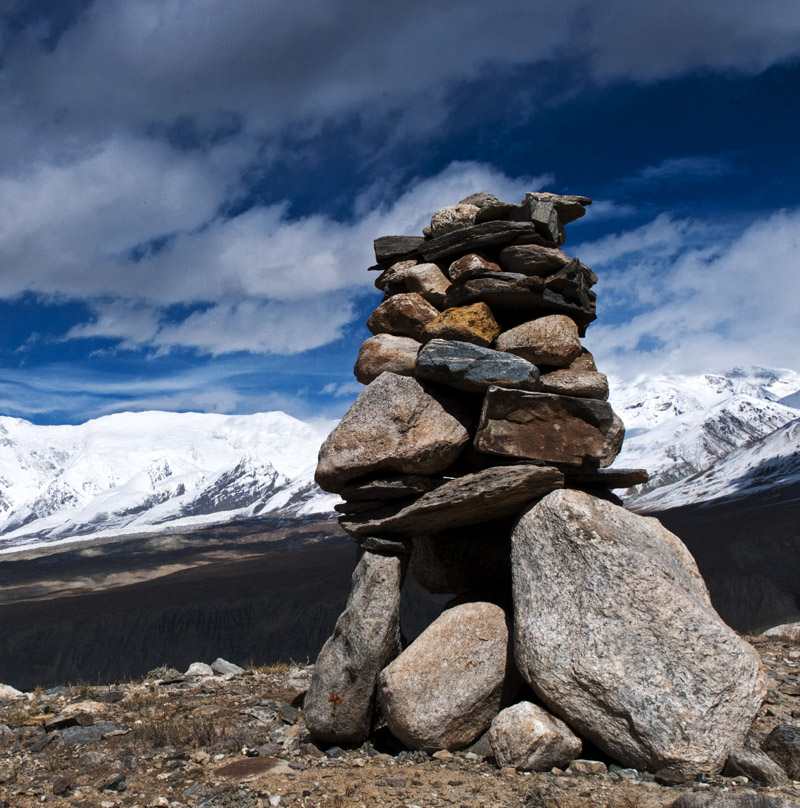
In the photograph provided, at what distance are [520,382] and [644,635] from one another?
13.2 feet

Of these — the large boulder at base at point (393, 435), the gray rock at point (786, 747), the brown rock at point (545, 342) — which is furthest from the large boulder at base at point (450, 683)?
the brown rock at point (545, 342)

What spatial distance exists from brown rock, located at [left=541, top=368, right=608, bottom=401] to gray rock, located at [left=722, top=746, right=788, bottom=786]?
532 cm

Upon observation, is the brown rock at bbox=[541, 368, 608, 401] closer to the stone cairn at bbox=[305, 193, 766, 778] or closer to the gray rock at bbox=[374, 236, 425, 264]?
the stone cairn at bbox=[305, 193, 766, 778]

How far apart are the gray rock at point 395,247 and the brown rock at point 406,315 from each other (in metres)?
1.05

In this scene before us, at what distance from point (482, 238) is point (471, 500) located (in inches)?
190

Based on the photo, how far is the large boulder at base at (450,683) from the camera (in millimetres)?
9148

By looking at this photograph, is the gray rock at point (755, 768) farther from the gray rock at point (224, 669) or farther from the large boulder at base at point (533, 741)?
the gray rock at point (224, 669)

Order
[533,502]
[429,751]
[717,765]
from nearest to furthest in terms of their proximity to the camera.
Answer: [717,765]
[429,751]
[533,502]

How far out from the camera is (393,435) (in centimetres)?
1085

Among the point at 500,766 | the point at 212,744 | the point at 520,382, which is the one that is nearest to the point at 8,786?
the point at 212,744

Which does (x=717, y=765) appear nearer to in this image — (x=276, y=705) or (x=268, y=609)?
(x=276, y=705)

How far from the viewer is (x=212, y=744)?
9367mm

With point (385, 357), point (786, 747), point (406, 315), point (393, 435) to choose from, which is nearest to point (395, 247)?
point (406, 315)

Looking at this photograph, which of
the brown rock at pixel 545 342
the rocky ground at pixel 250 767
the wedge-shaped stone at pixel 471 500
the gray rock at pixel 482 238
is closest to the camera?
the rocky ground at pixel 250 767
